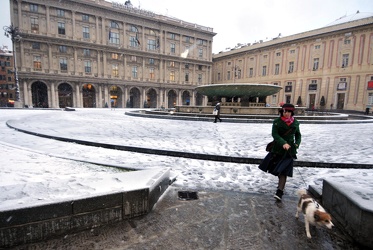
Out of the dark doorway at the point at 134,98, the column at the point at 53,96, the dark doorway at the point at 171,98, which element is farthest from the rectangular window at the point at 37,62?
→ the dark doorway at the point at 171,98

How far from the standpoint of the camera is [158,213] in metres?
2.70

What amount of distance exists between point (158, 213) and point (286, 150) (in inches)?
81.1

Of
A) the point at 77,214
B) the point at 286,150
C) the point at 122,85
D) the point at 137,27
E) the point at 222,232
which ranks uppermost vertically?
the point at 137,27

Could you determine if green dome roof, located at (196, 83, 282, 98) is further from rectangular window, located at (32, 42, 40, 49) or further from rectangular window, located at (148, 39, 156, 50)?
rectangular window, located at (32, 42, 40, 49)

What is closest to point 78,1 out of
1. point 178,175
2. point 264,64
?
point 264,64

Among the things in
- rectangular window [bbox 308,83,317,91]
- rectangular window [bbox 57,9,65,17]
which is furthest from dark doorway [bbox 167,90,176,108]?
rectangular window [bbox 308,83,317,91]

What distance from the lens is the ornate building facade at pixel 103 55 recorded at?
3366 cm

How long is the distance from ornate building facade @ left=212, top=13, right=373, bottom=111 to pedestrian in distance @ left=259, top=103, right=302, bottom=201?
1370 inches

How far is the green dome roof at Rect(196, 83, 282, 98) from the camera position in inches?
633

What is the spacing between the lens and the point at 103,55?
38.5m

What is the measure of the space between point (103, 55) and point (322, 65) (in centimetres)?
3825

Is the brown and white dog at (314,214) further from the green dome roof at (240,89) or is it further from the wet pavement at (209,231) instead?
the green dome roof at (240,89)

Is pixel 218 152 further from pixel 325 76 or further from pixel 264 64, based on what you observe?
pixel 264 64

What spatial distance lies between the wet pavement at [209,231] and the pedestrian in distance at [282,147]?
1.47ft
